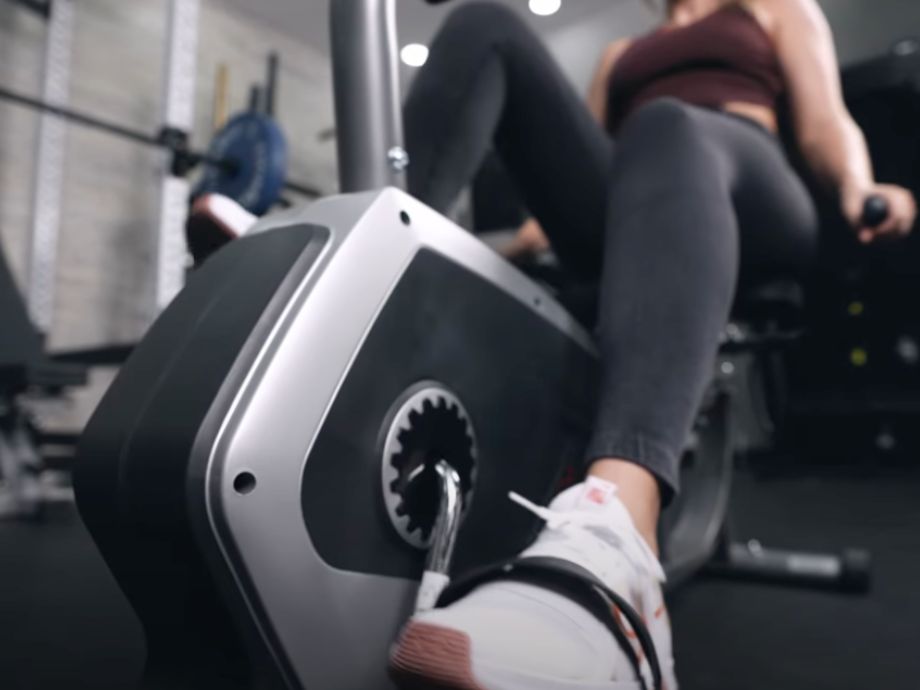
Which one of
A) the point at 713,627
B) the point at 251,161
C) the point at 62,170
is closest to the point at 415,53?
the point at 251,161

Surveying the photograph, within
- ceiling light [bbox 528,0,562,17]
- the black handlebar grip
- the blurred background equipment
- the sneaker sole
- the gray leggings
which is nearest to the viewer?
the sneaker sole

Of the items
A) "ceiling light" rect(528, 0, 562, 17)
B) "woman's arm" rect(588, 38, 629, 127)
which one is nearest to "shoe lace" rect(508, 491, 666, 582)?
"woman's arm" rect(588, 38, 629, 127)

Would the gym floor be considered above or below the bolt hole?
below

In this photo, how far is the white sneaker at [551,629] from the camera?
1.20ft

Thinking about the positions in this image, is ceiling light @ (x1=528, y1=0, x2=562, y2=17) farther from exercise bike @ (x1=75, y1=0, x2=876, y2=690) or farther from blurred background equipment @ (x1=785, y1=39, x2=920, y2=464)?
exercise bike @ (x1=75, y1=0, x2=876, y2=690)

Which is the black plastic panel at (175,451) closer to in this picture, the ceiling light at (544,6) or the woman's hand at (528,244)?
the woman's hand at (528,244)

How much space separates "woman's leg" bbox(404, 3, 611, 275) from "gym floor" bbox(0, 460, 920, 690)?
472 millimetres

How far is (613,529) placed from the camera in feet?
1.60

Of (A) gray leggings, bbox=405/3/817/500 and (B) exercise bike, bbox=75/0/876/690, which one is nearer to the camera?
(B) exercise bike, bbox=75/0/876/690

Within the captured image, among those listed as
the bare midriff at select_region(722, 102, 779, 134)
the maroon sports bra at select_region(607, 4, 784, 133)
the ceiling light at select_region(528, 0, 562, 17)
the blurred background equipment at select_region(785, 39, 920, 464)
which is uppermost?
the ceiling light at select_region(528, 0, 562, 17)

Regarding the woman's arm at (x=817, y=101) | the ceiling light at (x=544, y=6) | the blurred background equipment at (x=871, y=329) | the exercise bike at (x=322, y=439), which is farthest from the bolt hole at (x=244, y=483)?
the ceiling light at (x=544, y=6)

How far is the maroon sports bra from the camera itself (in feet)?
3.46

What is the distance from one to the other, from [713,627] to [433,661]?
55 centimetres

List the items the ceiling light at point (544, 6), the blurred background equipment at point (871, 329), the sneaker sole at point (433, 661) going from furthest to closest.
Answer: the ceiling light at point (544, 6), the blurred background equipment at point (871, 329), the sneaker sole at point (433, 661)
